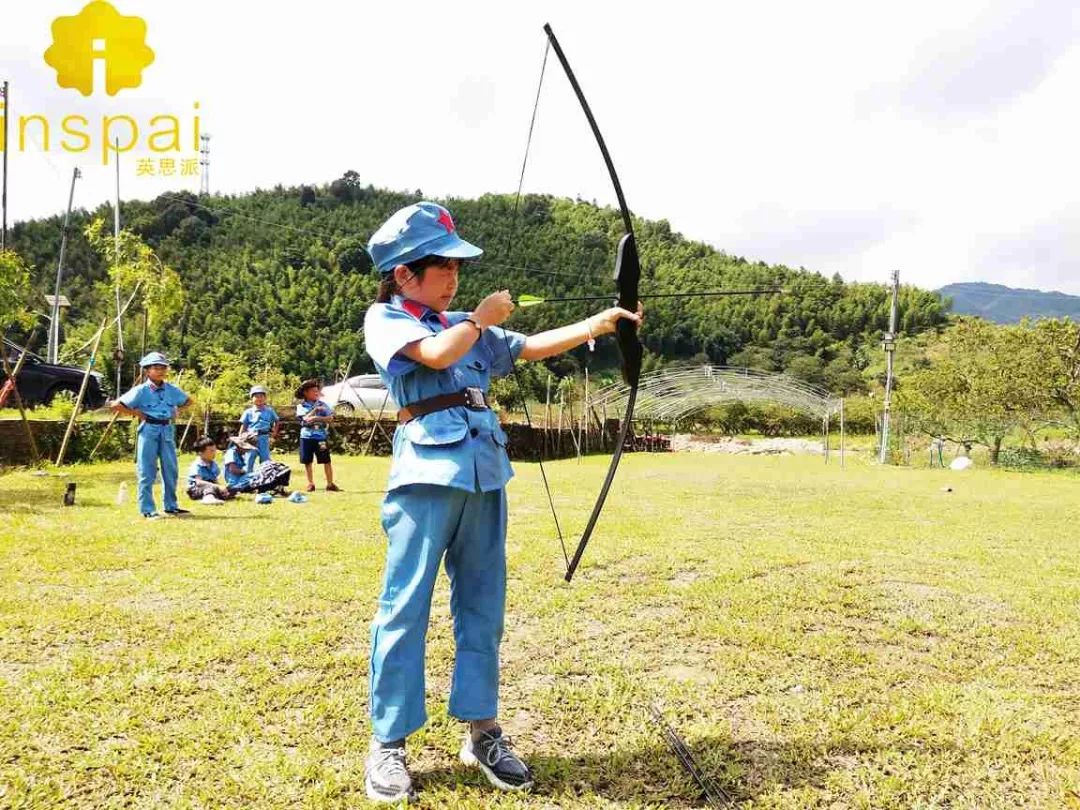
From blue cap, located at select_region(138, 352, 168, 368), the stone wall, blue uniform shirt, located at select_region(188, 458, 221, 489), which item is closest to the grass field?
blue cap, located at select_region(138, 352, 168, 368)

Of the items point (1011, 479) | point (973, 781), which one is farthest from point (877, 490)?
point (973, 781)

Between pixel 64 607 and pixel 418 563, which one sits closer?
pixel 418 563

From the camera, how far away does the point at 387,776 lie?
2156 mm

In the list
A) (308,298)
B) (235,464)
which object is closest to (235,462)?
(235,464)

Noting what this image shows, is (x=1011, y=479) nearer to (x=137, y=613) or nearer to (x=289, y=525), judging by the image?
(x=289, y=525)

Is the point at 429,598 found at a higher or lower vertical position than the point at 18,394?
lower

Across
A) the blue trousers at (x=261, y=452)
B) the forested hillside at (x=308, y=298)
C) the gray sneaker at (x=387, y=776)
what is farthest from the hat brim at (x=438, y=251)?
the forested hillside at (x=308, y=298)

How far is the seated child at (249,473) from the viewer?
9.30 m

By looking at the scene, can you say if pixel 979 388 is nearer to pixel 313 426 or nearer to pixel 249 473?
pixel 313 426

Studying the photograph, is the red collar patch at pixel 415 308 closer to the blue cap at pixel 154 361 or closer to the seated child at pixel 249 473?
the blue cap at pixel 154 361

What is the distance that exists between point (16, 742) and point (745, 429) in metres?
36.6

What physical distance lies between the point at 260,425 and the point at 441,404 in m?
8.46

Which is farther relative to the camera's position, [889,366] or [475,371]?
[889,366]

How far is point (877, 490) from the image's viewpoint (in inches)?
515
